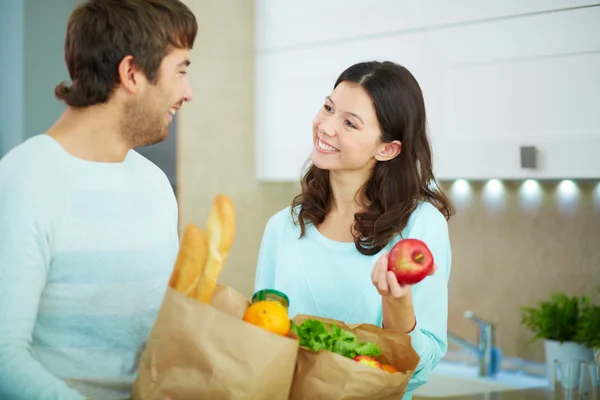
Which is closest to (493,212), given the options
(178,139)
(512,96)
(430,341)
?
(512,96)

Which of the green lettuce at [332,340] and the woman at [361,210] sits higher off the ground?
the woman at [361,210]

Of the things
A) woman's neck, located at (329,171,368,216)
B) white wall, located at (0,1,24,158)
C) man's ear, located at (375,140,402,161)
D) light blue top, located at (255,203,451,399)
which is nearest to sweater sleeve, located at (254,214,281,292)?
light blue top, located at (255,203,451,399)

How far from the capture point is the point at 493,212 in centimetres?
275

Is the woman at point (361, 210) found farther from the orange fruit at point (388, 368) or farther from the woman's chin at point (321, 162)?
the orange fruit at point (388, 368)

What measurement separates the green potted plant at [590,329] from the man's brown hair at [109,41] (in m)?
1.78

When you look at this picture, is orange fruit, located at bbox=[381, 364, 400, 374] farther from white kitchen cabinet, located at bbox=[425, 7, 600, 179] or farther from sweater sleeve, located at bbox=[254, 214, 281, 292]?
white kitchen cabinet, located at bbox=[425, 7, 600, 179]

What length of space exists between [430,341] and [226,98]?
5.80 ft

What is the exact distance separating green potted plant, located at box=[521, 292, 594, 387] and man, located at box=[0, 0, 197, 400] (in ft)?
5.56

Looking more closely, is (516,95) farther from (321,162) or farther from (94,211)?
(94,211)

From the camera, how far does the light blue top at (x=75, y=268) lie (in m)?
0.92

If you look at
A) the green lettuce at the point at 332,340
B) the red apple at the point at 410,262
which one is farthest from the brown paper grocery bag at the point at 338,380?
the red apple at the point at 410,262

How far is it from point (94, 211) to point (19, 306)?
17cm

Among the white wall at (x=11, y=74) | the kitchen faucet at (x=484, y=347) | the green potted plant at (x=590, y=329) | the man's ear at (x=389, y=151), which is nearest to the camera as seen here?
the man's ear at (x=389, y=151)

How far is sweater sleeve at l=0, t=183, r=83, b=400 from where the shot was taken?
0.91 metres
